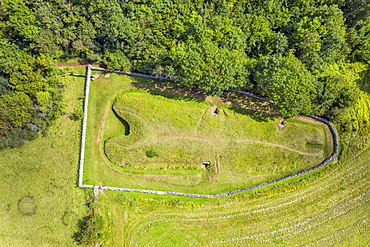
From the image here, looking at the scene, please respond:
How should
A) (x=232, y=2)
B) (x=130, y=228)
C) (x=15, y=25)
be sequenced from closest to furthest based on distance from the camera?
(x=15, y=25) < (x=130, y=228) < (x=232, y=2)

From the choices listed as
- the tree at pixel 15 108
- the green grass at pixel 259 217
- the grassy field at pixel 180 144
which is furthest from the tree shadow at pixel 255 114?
the tree at pixel 15 108

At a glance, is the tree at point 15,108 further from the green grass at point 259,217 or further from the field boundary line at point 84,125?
the green grass at point 259,217

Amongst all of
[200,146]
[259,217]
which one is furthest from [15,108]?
[259,217]

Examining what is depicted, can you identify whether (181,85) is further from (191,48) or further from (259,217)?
(259,217)

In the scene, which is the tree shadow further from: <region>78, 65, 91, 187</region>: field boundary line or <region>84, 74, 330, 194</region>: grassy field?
<region>78, 65, 91, 187</region>: field boundary line

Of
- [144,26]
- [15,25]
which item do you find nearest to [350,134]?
[144,26]

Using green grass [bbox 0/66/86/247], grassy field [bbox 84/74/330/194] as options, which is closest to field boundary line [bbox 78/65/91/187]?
grassy field [bbox 84/74/330/194]

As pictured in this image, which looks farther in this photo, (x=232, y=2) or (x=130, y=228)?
(x=232, y=2)

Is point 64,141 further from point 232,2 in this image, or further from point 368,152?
point 368,152
